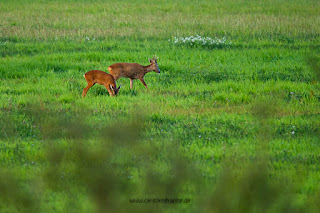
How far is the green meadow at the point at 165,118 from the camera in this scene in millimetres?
4781

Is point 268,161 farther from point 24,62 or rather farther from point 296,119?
point 24,62

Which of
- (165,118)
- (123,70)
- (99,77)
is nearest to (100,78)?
(99,77)

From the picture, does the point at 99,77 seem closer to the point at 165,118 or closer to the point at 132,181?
the point at 165,118

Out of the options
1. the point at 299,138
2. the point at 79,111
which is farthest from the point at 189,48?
the point at 299,138

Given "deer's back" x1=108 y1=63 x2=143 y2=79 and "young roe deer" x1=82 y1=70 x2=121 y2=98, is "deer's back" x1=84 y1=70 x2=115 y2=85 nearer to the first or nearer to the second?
"young roe deer" x1=82 y1=70 x2=121 y2=98

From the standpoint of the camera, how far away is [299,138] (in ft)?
26.4

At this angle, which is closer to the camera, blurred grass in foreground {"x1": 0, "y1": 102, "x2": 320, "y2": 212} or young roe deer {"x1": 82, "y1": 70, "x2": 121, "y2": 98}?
blurred grass in foreground {"x1": 0, "y1": 102, "x2": 320, "y2": 212}

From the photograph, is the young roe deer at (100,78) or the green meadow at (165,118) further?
the young roe deer at (100,78)

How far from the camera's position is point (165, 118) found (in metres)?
9.35

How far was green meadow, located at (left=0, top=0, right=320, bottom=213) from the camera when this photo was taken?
15.7 feet

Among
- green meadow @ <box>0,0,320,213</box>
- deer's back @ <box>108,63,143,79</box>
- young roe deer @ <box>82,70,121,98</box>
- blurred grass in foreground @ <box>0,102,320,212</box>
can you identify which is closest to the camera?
blurred grass in foreground @ <box>0,102,320,212</box>

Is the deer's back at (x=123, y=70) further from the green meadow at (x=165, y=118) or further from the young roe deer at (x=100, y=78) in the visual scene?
the young roe deer at (x=100, y=78)

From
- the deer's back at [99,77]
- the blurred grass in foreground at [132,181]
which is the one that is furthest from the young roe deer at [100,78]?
the blurred grass in foreground at [132,181]

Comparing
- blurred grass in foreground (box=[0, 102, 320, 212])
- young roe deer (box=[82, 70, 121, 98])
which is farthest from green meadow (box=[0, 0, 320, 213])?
young roe deer (box=[82, 70, 121, 98])
